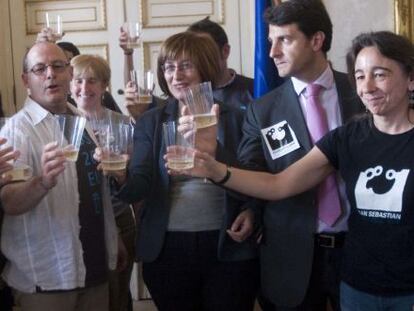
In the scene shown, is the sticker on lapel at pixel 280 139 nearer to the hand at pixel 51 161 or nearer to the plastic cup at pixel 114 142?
the plastic cup at pixel 114 142

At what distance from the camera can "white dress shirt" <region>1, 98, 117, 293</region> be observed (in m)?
1.86

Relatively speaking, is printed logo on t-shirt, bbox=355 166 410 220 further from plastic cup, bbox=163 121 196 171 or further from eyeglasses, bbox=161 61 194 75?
eyeglasses, bbox=161 61 194 75

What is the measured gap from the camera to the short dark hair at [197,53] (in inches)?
79.6

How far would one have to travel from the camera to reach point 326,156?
1.83 metres

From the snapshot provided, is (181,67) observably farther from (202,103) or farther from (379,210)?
(379,210)

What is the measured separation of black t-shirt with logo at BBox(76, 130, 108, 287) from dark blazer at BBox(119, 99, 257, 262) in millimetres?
142

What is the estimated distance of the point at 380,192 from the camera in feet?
5.37

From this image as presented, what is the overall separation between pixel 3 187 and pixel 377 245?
113 cm

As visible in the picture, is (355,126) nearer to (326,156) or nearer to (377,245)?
(326,156)

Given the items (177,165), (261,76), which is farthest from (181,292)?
(261,76)

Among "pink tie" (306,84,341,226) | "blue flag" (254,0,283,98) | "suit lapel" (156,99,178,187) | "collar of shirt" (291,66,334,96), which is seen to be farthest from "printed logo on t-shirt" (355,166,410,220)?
"blue flag" (254,0,283,98)

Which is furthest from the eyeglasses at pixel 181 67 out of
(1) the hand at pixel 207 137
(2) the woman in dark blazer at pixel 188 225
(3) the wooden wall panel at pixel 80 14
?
(3) the wooden wall panel at pixel 80 14

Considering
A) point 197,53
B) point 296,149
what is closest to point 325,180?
point 296,149

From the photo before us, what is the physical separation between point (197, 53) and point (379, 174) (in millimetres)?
761
